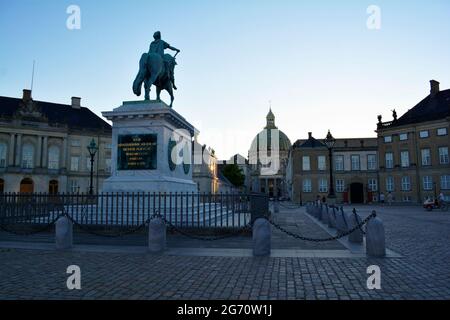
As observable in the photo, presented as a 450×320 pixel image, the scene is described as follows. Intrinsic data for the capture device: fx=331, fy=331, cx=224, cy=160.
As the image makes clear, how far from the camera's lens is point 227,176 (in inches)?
4173

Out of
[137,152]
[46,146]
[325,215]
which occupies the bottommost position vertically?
[325,215]

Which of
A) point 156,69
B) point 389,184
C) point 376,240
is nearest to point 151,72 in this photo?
point 156,69

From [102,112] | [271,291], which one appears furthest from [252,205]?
[102,112]

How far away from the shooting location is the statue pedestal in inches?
526

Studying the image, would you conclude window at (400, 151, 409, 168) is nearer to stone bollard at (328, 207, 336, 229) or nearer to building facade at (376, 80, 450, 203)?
building facade at (376, 80, 450, 203)

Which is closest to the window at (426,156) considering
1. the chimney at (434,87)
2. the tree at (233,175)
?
the chimney at (434,87)

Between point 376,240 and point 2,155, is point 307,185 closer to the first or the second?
point 2,155

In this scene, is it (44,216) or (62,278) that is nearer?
(62,278)

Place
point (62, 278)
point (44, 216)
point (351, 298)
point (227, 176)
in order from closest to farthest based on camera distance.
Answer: point (351, 298), point (62, 278), point (44, 216), point (227, 176)

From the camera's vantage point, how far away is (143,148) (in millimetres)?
13711

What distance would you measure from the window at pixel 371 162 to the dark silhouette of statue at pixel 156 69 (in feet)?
177

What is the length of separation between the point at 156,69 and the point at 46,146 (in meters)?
48.5

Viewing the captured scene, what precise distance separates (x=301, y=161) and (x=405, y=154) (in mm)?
17817
